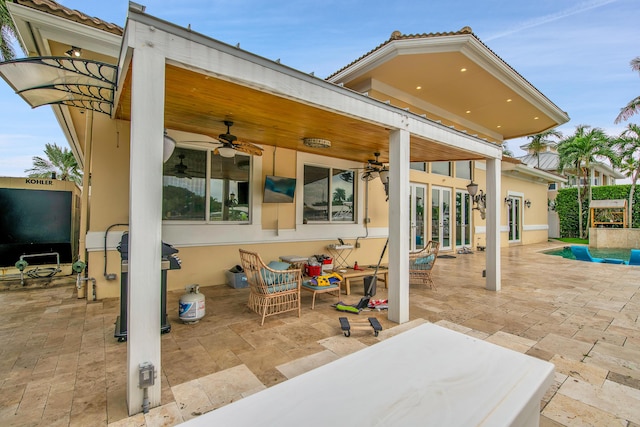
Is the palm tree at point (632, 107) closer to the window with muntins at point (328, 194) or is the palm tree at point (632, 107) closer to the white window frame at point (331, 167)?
the white window frame at point (331, 167)

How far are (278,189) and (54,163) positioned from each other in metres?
26.4

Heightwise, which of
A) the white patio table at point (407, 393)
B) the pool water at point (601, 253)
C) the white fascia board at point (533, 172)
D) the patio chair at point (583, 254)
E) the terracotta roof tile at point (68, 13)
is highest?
the terracotta roof tile at point (68, 13)

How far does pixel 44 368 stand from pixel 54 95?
3.24 metres

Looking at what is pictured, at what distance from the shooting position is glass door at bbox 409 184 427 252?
30.6 feet

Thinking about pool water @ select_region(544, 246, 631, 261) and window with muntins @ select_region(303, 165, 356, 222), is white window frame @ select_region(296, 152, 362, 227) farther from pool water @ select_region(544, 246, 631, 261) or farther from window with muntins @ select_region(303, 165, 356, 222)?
pool water @ select_region(544, 246, 631, 261)

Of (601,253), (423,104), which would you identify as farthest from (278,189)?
(601,253)

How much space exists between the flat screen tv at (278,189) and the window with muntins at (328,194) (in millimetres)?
665

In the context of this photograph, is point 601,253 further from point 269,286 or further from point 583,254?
point 269,286

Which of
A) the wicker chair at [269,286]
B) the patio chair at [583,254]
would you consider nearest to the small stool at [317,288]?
the wicker chair at [269,286]

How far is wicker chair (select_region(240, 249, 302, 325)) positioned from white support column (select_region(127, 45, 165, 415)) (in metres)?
1.62

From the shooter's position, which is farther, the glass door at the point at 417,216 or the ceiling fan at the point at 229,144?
the glass door at the point at 417,216

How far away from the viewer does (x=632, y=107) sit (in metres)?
15.4

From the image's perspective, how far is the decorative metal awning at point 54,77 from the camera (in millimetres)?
2793

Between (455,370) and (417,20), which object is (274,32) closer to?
(417,20)
